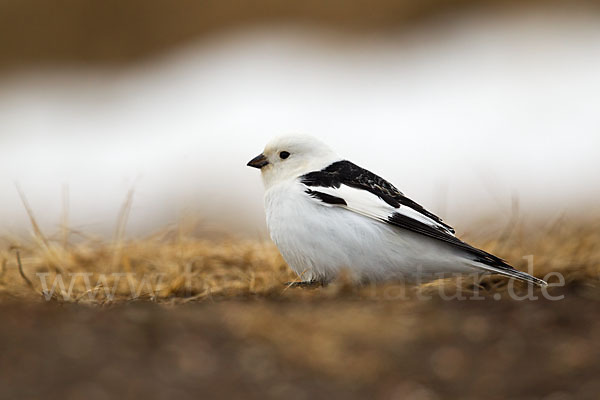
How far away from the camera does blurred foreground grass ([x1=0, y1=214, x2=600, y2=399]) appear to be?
126 inches

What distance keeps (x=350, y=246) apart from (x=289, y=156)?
633 millimetres

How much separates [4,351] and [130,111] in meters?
11.2

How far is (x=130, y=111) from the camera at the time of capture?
46.0ft

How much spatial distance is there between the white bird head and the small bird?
0.61ft

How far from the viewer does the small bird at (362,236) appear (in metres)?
3.18

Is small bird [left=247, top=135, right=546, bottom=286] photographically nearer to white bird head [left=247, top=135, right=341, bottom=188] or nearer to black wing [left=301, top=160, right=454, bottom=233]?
black wing [left=301, top=160, right=454, bottom=233]

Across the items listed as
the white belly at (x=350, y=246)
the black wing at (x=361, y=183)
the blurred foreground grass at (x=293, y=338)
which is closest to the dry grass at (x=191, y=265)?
the blurred foreground grass at (x=293, y=338)

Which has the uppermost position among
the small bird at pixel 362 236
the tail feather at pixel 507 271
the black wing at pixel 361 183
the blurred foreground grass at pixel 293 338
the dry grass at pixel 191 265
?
the black wing at pixel 361 183

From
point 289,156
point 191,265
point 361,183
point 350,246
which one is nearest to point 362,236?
point 350,246

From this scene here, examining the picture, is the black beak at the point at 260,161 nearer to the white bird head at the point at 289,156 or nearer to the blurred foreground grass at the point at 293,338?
the white bird head at the point at 289,156

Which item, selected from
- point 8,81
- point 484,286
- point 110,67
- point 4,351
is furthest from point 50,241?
point 8,81

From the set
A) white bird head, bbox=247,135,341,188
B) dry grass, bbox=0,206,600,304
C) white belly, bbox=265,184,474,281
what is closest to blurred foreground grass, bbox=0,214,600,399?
dry grass, bbox=0,206,600,304

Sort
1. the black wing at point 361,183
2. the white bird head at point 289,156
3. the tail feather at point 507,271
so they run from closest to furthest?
the tail feather at point 507,271 < the black wing at point 361,183 < the white bird head at point 289,156

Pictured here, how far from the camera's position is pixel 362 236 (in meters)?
3.19
